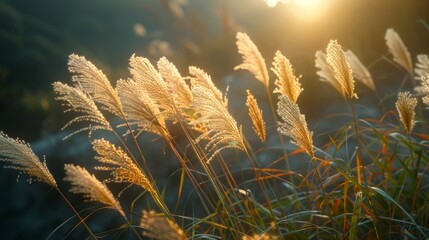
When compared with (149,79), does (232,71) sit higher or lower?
higher

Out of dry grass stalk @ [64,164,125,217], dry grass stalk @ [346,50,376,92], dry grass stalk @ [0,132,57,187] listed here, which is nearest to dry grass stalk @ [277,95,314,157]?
dry grass stalk @ [64,164,125,217]

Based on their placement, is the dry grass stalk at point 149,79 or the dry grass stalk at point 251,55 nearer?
the dry grass stalk at point 149,79

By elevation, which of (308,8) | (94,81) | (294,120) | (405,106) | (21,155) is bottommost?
(405,106)

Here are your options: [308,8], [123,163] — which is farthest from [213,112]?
[308,8]

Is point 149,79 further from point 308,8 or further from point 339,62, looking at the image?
point 308,8

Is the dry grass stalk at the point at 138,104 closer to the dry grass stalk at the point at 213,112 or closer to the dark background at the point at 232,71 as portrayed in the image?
the dry grass stalk at the point at 213,112

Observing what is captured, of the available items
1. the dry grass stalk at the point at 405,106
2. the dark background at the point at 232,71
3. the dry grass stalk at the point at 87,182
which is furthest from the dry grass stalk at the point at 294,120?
the dark background at the point at 232,71

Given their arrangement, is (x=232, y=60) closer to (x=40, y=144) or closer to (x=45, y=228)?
(x=40, y=144)
